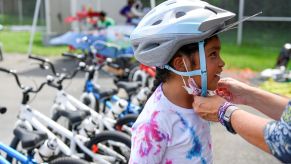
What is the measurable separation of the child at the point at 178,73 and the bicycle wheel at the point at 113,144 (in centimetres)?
176

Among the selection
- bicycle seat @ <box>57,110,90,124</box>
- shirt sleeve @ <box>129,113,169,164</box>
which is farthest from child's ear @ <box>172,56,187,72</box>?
bicycle seat @ <box>57,110,90,124</box>

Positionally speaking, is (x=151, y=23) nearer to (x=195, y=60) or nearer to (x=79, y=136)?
(x=195, y=60)

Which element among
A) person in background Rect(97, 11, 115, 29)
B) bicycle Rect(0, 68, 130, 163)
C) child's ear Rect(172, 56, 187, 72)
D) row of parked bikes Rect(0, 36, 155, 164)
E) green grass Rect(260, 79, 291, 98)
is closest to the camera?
child's ear Rect(172, 56, 187, 72)

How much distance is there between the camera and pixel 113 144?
3719 millimetres

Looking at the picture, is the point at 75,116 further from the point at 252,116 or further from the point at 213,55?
the point at 252,116

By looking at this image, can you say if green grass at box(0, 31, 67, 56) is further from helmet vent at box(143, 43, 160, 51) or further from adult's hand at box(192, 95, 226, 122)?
adult's hand at box(192, 95, 226, 122)

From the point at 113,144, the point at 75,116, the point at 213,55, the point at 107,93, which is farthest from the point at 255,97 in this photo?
the point at 107,93

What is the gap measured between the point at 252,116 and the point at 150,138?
0.45 metres

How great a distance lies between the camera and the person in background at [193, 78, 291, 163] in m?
1.35

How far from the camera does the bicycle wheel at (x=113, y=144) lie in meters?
3.63

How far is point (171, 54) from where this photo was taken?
5.99 feet

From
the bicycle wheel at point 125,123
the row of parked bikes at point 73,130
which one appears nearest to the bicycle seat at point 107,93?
the row of parked bikes at point 73,130

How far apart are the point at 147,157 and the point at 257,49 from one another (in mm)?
12826

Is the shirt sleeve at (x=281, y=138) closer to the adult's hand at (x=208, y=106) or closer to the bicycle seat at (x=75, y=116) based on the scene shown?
the adult's hand at (x=208, y=106)
